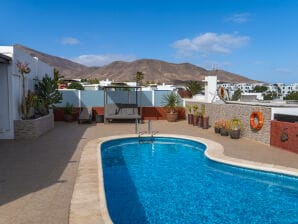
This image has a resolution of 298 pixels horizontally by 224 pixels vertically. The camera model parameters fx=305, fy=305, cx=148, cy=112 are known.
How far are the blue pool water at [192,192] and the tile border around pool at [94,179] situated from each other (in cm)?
22

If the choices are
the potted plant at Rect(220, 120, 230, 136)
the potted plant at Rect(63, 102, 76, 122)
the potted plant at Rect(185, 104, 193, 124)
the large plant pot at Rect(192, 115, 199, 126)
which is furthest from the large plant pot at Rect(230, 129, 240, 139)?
the potted plant at Rect(63, 102, 76, 122)

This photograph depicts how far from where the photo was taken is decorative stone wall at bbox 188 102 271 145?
459 inches

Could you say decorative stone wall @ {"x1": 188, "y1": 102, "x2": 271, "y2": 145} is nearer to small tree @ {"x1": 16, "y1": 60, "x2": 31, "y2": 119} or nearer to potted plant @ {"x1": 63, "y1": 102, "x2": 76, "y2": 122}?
potted plant @ {"x1": 63, "y1": 102, "x2": 76, "y2": 122}

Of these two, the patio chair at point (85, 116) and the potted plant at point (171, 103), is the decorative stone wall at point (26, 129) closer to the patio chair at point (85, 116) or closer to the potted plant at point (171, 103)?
the patio chair at point (85, 116)

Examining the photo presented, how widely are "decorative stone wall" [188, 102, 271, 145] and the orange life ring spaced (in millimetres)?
132

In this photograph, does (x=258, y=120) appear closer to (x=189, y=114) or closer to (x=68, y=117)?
(x=189, y=114)

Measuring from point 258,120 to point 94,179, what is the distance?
7.81m

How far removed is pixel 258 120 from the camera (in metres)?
12.0

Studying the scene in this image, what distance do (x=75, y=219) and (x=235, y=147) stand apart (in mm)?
7699

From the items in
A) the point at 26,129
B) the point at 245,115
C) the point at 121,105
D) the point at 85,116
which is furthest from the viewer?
the point at 121,105

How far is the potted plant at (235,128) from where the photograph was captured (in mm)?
12773

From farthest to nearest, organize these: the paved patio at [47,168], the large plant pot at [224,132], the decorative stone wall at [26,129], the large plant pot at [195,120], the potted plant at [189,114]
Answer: the potted plant at [189,114] < the large plant pot at [195,120] < the large plant pot at [224,132] < the decorative stone wall at [26,129] < the paved patio at [47,168]

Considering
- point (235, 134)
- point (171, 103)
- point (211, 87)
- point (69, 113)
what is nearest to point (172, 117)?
point (171, 103)

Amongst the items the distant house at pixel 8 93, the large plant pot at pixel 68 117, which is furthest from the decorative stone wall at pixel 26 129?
the large plant pot at pixel 68 117
